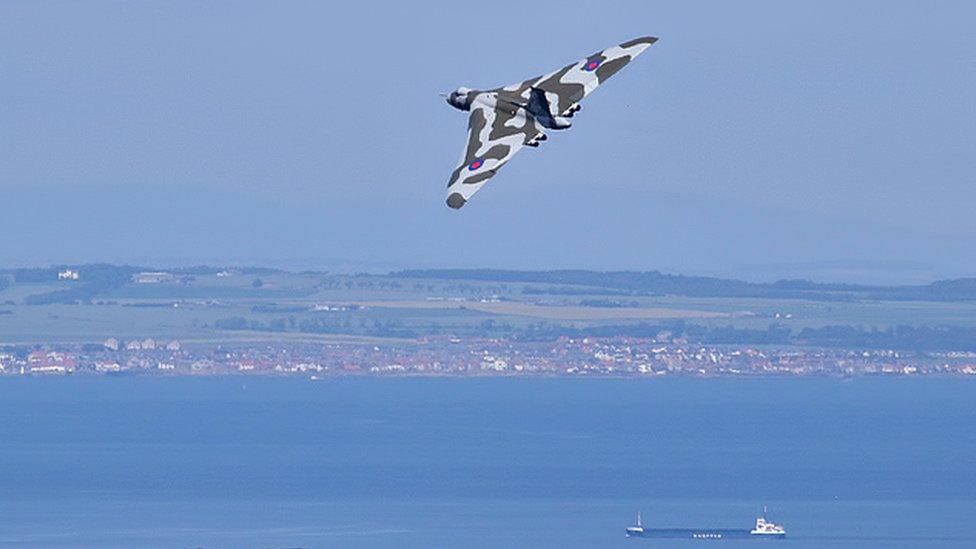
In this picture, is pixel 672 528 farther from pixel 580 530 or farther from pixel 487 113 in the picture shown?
pixel 487 113

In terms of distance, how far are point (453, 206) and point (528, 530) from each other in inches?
4853

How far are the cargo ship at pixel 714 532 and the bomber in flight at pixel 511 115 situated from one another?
114m

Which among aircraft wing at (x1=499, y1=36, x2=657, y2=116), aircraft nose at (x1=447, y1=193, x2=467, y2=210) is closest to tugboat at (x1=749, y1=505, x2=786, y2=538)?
aircraft wing at (x1=499, y1=36, x2=657, y2=116)

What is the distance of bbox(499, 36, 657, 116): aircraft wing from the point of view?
7119 centimetres

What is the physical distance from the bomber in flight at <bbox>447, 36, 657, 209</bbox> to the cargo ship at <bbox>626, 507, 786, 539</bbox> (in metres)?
114

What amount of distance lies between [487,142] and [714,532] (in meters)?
124

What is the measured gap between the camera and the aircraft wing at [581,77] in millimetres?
71188

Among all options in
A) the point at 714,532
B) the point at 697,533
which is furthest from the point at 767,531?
the point at 697,533

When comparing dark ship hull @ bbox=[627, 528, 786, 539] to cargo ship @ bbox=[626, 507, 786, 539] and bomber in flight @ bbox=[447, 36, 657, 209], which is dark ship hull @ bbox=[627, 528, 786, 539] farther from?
bomber in flight @ bbox=[447, 36, 657, 209]

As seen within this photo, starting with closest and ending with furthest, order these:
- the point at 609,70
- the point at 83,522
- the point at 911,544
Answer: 1. the point at 609,70
2. the point at 911,544
3. the point at 83,522

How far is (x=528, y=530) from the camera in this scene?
186500 mm

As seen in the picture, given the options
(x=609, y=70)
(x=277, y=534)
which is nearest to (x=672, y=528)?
(x=277, y=534)

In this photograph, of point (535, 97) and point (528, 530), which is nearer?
point (535, 97)

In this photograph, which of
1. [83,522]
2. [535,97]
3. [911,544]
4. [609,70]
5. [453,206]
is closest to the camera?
[453,206]
